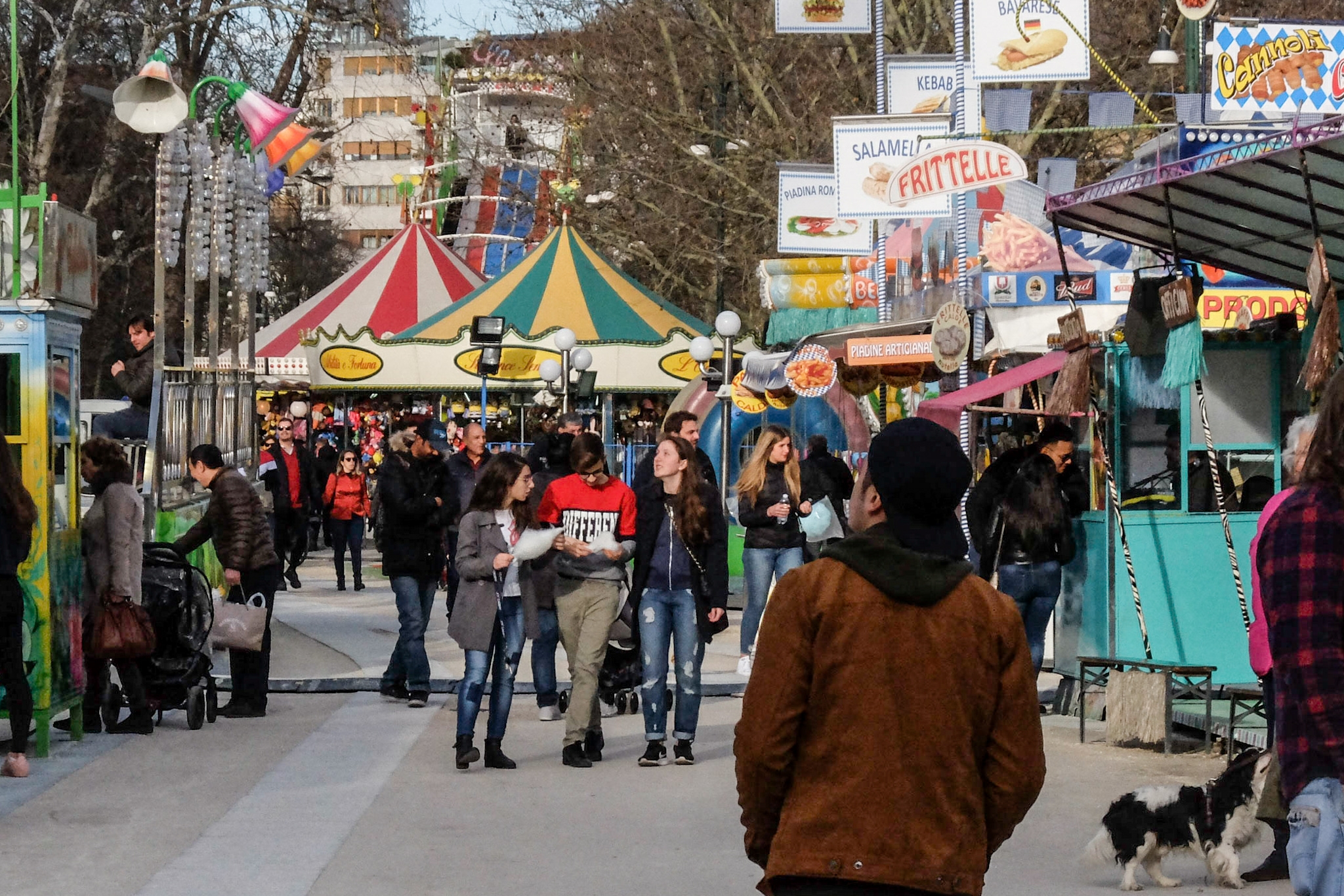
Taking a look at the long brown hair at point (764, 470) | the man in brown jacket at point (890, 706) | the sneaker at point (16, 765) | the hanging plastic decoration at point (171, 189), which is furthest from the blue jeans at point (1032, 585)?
the man in brown jacket at point (890, 706)

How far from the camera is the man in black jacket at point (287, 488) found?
2042 cm

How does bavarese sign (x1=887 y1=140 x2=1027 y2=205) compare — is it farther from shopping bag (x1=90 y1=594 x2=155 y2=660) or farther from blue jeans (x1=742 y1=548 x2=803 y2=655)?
shopping bag (x1=90 y1=594 x2=155 y2=660)

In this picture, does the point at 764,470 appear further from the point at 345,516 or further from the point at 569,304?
the point at 569,304

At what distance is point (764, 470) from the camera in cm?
1282

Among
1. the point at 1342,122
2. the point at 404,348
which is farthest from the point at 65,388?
the point at 404,348

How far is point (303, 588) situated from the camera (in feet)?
70.9

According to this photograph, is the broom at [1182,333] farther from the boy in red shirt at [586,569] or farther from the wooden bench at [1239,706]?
the boy in red shirt at [586,569]

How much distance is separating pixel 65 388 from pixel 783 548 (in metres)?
4.85

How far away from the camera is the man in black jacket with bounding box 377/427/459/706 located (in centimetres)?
1209

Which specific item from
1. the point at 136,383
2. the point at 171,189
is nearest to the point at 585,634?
the point at 136,383

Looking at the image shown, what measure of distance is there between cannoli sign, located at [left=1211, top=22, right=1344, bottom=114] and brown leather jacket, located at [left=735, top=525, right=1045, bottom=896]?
11104 millimetres

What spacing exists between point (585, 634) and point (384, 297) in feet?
102

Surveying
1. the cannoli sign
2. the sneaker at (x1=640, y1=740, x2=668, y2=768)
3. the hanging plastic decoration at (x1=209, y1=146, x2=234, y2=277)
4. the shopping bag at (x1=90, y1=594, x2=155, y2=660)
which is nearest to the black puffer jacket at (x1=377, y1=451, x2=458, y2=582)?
the shopping bag at (x1=90, y1=594, x2=155, y2=660)

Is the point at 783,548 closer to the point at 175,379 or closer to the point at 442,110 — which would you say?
the point at 175,379
